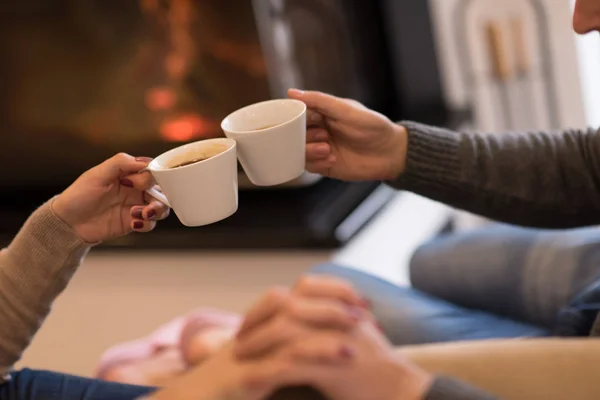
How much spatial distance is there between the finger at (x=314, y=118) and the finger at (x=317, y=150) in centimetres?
3

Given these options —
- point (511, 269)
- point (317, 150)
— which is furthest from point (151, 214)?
point (511, 269)

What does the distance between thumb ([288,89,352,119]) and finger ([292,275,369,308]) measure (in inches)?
15.0

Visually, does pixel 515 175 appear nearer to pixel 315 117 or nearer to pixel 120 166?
pixel 315 117

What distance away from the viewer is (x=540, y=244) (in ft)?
3.95

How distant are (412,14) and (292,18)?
1.52 ft

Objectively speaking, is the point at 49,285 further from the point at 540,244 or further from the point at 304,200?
the point at 304,200

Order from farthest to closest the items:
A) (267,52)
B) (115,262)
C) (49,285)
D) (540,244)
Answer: (115,262) < (267,52) < (540,244) < (49,285)

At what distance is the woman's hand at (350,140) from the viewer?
891 millimetres

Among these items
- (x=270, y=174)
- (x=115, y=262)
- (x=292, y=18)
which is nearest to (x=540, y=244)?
(x=270, y=174)

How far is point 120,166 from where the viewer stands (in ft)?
2.61

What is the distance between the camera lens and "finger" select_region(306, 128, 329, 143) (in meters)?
0.91

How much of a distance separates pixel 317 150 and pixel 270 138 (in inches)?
5.9

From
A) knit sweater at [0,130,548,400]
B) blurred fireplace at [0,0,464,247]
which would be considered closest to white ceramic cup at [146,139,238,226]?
knit sweater at [0,130,548,400]

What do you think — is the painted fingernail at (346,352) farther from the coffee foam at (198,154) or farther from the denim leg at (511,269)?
the denim leg at (511,269)
